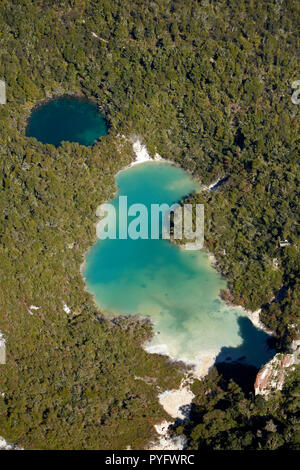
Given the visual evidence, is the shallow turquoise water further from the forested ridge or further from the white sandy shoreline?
the white sandy shoreline

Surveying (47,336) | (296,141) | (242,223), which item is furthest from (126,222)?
(296,141)

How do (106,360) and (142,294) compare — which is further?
(142,294)

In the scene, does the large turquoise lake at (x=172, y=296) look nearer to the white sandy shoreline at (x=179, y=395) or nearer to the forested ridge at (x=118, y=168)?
the white sandy shoreline at (x=179, y=395)

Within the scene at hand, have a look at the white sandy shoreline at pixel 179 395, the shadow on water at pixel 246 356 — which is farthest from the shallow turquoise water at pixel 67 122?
the shadow on water at pixel 246 356

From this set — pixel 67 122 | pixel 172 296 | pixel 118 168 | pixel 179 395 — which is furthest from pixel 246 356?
pixel 67 122

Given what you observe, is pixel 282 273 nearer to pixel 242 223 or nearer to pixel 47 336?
pixel 242 223

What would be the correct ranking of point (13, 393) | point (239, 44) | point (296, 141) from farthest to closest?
1. point (239, 44)
2. point (296, 141)
3. point (13, 393)
